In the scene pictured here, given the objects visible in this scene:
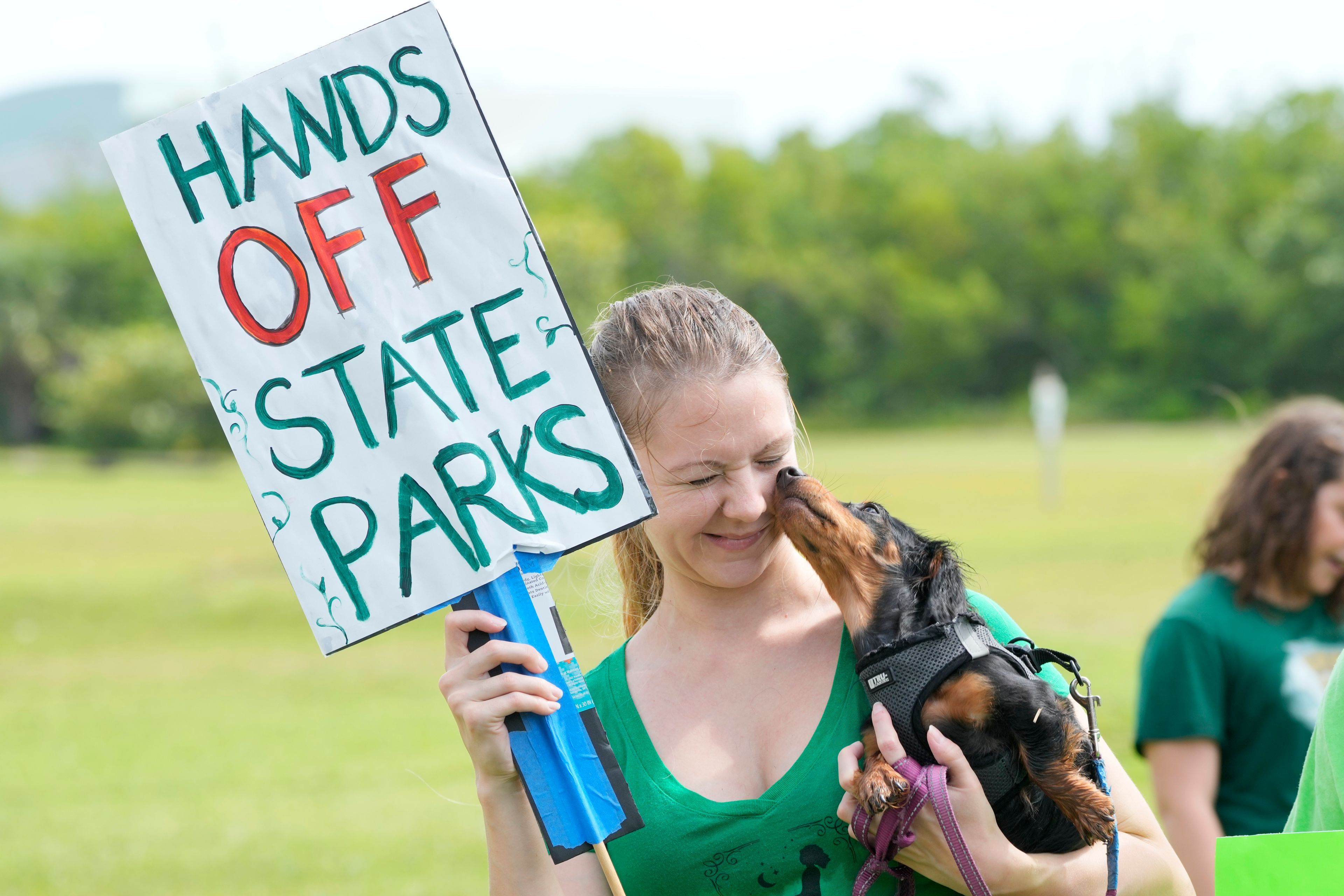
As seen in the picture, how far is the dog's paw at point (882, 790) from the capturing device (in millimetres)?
1857

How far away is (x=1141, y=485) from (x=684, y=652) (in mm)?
25373

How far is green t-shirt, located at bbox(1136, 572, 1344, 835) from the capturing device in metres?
3.48

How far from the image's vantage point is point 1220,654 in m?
3.55

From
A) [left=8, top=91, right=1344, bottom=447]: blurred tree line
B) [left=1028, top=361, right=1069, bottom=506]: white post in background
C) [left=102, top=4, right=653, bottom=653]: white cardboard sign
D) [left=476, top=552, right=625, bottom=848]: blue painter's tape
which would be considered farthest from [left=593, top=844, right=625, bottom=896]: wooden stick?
[left=8, top=91, right=1344, bottom=447]: blurred tree line

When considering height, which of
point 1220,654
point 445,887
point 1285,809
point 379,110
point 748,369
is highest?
point 379,110

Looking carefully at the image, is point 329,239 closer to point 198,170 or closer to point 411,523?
point 198,170

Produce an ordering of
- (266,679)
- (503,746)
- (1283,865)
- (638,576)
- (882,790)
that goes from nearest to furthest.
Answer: (1283,865)
(882,790)
(503,746)
(638,576)
(266,679)

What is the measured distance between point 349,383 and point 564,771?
2.41ft

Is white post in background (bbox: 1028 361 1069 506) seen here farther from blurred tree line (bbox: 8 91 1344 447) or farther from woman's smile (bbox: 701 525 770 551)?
woman's smile (bbox: 701 525 770 551)

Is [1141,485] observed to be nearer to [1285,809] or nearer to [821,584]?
[1285,809]

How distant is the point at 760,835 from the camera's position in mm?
1980

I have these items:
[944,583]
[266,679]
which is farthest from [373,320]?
[266,679]

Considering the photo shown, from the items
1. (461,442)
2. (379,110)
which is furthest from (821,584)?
(379,110)

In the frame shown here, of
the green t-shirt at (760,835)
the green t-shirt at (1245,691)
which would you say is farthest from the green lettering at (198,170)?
the green t-shirt at (1245,691)
